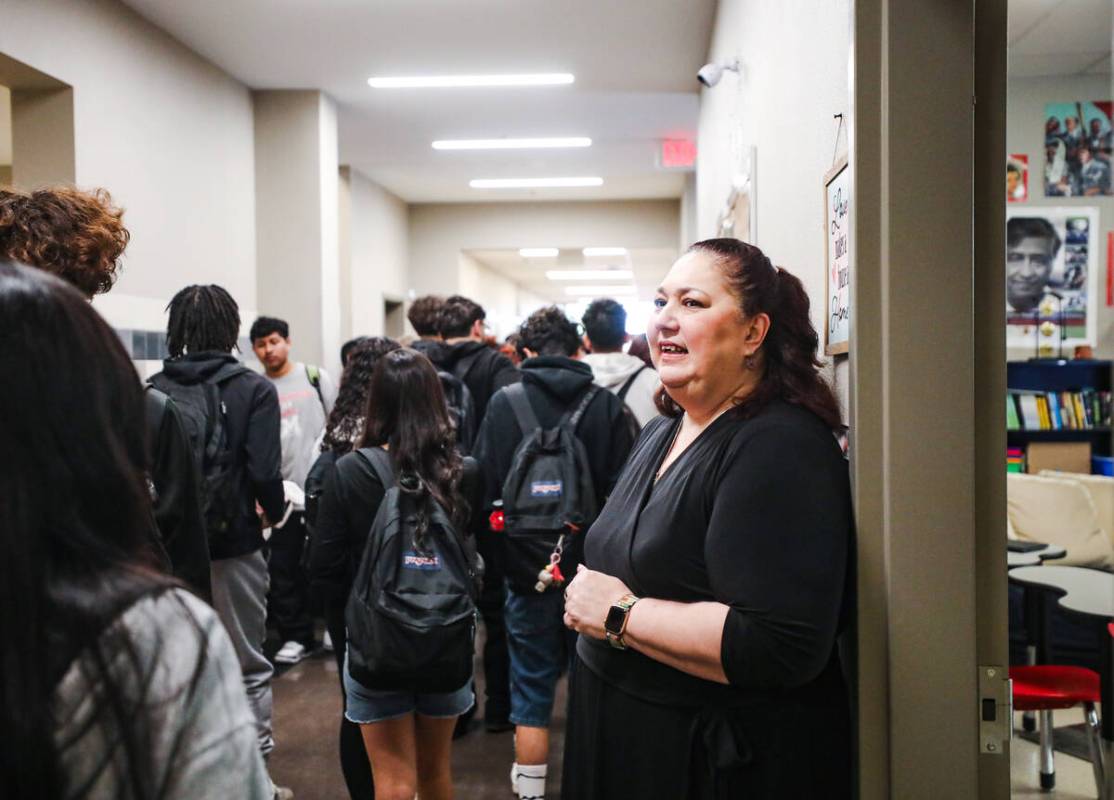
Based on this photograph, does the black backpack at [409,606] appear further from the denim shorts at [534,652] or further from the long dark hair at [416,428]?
the denim shorts at [534,652]

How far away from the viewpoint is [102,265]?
1703mm

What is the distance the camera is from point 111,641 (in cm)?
71

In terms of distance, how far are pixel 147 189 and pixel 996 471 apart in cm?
445

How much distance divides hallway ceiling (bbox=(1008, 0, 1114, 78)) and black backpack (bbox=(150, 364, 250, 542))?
4536mm

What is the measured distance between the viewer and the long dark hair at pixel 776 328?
1490 millimetres

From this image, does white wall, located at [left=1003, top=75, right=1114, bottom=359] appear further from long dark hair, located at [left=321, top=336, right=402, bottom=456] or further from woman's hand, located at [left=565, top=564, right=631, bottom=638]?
woman's hand, located at [left=565, top=564, right=631, bottom=638]

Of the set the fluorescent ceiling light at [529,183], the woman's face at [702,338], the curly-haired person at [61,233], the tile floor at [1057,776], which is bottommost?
the tile floor at [1057,776]

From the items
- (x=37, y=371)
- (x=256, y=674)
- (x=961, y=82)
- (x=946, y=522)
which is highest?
(x=961, y=82)

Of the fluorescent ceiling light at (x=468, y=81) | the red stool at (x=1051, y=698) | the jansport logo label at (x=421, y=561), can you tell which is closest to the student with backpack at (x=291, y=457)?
the fluorescent ceiling light at (x=468, y=81)

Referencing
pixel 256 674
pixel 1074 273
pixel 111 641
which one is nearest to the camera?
pixel 111 641

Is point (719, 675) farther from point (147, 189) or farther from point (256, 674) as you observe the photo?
point (147, 189)

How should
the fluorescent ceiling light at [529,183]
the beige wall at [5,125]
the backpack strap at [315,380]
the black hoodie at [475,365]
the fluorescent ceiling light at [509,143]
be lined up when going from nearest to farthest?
the black hoodie at [475,365] < the backpack strap at [315,380] < the beige wall at [5,125] < the fluorescent ceiling light at [509,143] < the fluorescent ceiling light at [529,183]

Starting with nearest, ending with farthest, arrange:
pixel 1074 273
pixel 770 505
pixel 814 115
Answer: pixel 770 505, pixel 814 115, pixel 1074 273

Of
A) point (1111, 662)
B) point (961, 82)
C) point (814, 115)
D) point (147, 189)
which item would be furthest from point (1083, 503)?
point (147, 189)
